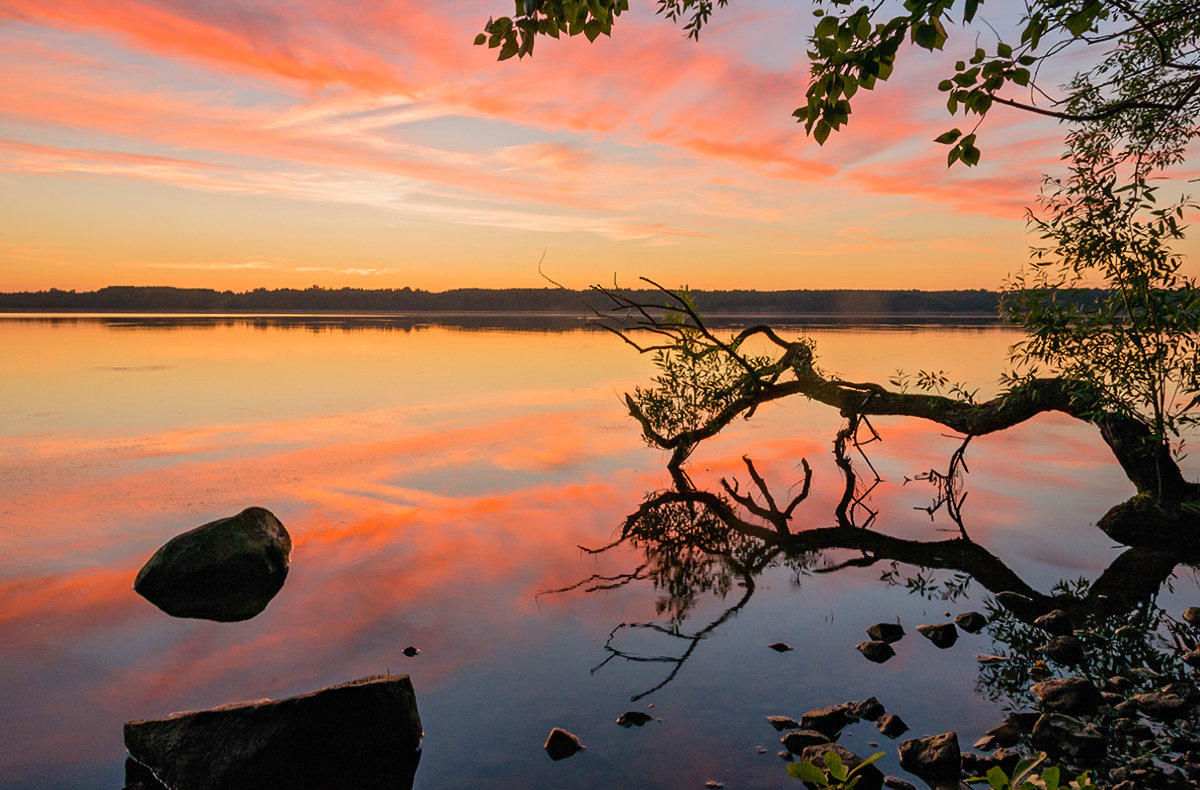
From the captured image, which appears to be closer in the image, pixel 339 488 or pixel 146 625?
pixel 146 625

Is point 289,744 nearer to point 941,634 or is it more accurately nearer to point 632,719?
point 632,719

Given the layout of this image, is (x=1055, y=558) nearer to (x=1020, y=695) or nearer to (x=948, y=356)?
(x=1020, y=695)

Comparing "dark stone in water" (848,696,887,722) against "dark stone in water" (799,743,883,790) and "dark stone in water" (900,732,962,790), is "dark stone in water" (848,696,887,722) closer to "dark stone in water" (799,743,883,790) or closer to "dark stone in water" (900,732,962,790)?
"dark stone in water" (900,732,962,790)

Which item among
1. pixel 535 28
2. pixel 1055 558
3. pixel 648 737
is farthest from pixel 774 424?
pixel 535 28

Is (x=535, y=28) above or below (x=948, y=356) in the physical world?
above

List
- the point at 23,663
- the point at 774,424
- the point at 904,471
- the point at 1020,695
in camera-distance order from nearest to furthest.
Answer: the point at 1020,695 → the point at 23,663 → the point at 904,471 → the point at 774,424

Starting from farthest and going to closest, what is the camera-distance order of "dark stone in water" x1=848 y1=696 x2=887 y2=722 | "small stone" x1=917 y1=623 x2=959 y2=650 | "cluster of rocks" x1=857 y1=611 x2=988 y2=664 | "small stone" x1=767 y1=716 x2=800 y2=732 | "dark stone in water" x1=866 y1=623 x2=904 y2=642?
"dark stone in water" x1=866 y1=623 x2=904 y2=642
"small stone" x1=917 y1=623 x2=959 y2=650
"cluster of rocks" x1=857 y1=611 x2=988 y2=664
"dark stone in water" x1=848 y1=696 x2=887 y2=722
"small stone" x1=767 y1=716 x2=800 y2=732

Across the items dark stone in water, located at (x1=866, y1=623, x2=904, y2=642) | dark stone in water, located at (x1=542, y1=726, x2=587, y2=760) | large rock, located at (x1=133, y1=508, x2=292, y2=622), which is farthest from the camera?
large rock, located at (x1=133, y1=508, x2=292, y2=622)

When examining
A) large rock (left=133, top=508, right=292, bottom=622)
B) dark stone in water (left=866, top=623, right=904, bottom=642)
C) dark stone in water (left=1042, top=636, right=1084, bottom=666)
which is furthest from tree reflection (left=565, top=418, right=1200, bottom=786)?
large rock (left=133, top=508, right=292, bottom=622)

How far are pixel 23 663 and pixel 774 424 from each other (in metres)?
25.9

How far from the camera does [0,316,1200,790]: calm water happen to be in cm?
893

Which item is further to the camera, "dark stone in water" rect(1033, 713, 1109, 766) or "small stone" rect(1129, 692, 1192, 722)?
"small stone" rect(1129, 692, 1192, 722)

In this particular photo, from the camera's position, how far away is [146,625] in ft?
39.0

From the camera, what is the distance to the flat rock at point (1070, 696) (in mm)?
8883
